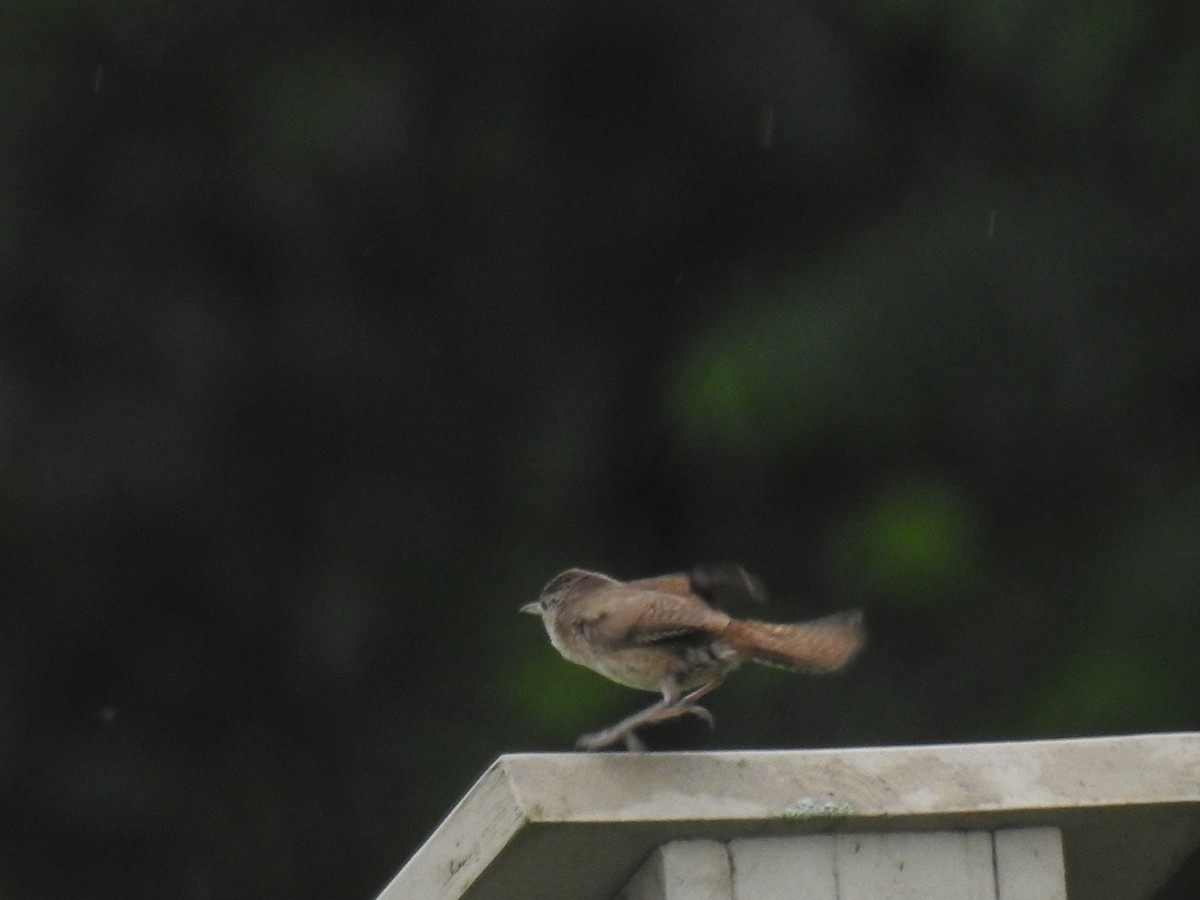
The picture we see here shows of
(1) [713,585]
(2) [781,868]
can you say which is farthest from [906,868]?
(1) [713,585]

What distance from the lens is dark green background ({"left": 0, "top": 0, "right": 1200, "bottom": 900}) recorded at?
5.32m

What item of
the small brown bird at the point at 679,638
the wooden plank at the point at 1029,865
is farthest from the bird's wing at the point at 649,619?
the wooden plank at the point at 1029,865

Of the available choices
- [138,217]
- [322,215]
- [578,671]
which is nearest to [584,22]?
[322,215]

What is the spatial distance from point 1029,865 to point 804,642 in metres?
0.38

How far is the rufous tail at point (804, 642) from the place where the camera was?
2578mm

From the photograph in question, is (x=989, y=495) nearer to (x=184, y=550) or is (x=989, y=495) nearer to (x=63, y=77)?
(x=184, y=550)

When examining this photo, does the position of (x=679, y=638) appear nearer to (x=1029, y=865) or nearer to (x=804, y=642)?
(x=804, y=642)

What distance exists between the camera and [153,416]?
5559 millimetres

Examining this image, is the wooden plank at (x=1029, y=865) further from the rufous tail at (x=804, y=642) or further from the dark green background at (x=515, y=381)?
the dark green background at (x=515, y=381)

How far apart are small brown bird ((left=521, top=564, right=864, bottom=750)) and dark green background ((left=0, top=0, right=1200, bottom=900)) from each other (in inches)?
90.9

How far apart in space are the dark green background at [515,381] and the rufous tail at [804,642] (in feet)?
8.36

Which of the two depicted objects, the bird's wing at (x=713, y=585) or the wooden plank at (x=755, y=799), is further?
the bird's wing at (x=713, y=585)

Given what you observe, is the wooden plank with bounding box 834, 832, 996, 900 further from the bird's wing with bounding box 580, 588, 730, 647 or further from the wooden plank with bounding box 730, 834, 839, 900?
the bird's wing with bounding box 580, 588, 730, 647

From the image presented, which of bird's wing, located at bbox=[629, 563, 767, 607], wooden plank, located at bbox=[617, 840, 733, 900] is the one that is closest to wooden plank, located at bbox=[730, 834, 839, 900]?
wooden plank, located at bbox=[617, 840, 733, 900]
